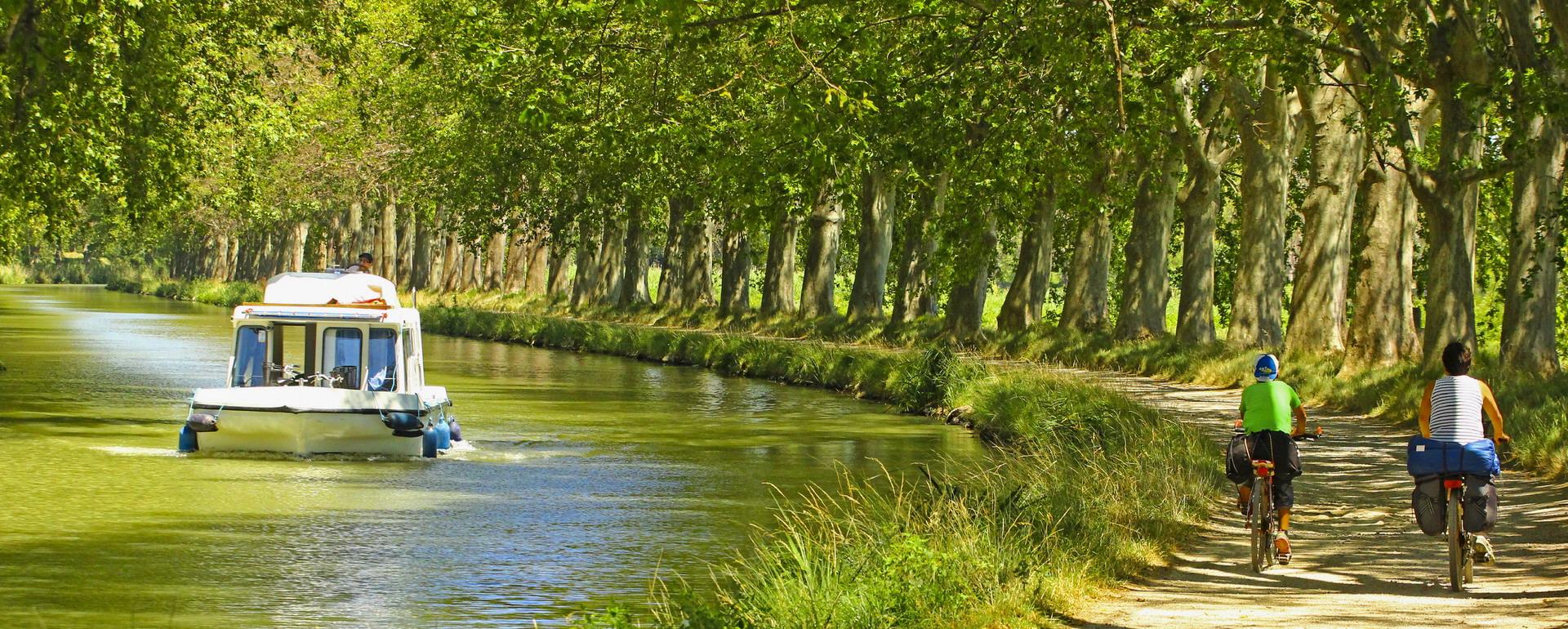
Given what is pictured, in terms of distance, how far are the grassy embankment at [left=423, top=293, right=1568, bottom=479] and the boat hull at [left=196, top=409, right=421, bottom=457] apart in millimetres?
12996

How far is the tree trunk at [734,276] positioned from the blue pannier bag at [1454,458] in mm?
42296

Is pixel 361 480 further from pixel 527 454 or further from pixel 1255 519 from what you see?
pixel 1255 519

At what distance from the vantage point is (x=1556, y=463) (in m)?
18.5

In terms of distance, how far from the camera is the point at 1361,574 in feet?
42.5

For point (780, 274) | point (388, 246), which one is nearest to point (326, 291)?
point (780, 274)

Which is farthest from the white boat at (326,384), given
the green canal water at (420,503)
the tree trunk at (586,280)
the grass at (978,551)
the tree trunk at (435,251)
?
the tree trunk at (435,251)

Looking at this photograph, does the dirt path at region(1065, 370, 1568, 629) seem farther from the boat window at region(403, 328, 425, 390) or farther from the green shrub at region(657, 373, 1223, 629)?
the boat window at region(403, 328, 425, 390)

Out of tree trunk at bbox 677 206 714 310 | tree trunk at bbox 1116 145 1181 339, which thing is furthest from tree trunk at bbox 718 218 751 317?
tree trunk at bbox 1116 145 1181 339

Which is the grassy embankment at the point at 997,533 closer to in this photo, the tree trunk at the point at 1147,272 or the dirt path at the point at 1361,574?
the dirt path at the point at 1361,574

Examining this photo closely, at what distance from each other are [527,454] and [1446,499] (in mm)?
14526

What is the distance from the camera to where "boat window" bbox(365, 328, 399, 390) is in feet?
80.0

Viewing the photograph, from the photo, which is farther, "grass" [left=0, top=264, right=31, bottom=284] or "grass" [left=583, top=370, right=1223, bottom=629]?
"grass" [left=0, top=264, right=31, bottom=284]

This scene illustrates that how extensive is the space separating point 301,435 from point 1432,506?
14781 mm

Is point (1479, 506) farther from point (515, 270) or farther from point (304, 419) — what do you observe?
point (515, 270)
